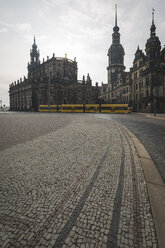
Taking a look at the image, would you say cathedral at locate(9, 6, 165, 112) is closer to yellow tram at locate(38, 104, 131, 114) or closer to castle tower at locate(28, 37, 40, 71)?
castle tower at locate(28, 37, 40, 71)

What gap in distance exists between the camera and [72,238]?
122cm

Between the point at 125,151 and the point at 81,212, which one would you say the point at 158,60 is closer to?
the point at 125,151

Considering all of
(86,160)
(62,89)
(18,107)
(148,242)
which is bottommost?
(148,242)

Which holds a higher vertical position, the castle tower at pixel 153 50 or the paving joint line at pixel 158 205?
the castle tower at pixel 153 50

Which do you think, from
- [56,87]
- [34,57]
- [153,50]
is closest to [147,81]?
[153,50]

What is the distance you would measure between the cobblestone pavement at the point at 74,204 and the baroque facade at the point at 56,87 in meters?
49.9

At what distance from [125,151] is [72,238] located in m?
2.92

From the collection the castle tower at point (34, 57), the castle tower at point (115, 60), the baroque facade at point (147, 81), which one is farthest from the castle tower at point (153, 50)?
the castle tower at point (34, 57)

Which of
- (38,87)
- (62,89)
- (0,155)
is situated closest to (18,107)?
(38,87)

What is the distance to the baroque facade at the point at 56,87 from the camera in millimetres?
51500

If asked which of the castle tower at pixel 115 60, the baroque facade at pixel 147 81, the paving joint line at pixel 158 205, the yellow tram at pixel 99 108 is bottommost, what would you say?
the paving joint line at pixel 158 205

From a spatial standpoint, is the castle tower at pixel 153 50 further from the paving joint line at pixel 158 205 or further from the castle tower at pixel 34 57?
the castle tower at pixel 34 57

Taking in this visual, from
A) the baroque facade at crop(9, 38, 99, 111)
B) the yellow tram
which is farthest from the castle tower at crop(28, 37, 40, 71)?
the yellow tram

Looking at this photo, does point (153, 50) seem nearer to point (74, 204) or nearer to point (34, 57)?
point (74, 204)
